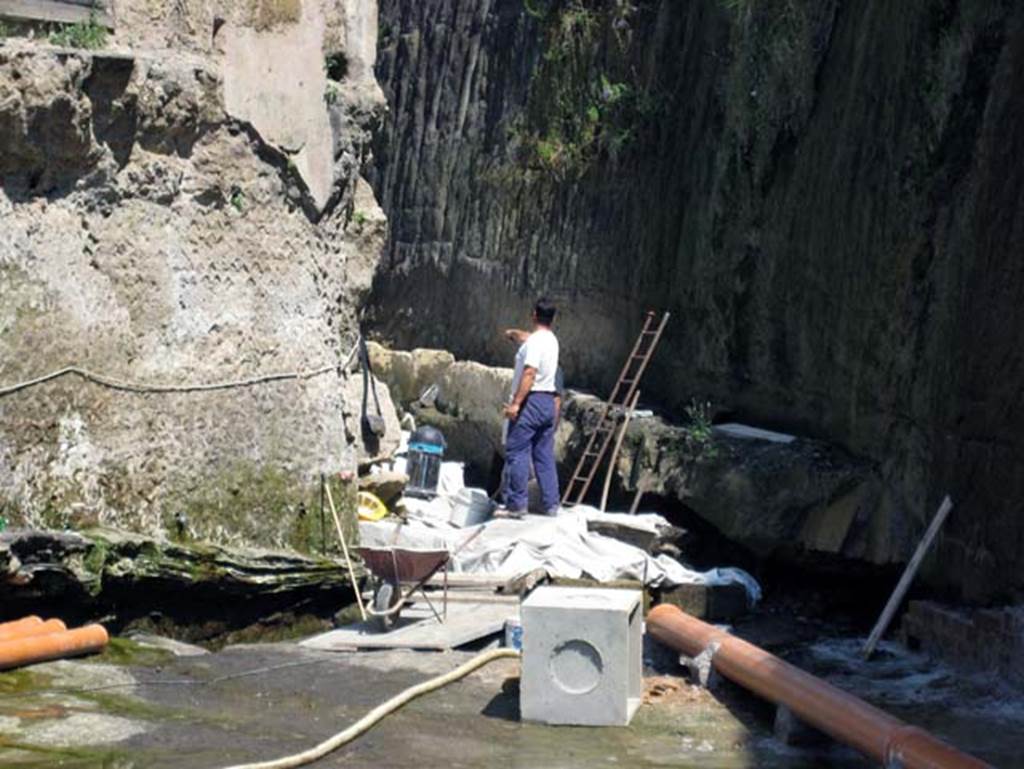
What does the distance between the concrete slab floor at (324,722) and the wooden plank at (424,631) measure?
1.15ft

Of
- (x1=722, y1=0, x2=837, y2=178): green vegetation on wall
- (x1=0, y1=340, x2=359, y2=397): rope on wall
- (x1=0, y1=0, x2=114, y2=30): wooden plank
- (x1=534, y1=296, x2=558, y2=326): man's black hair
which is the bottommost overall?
(x1=0, y1=340, x2=359, y2=397): rope on wall

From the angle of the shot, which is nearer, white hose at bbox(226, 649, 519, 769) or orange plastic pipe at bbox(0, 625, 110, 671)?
white hose at bbox(226, 649, 519, 769)

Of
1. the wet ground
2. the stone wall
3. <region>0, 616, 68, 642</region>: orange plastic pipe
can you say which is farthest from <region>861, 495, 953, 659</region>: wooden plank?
<region>0, 616, 68, 642</region>: orange plastic pipe

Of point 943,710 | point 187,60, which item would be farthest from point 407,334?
point 943,710

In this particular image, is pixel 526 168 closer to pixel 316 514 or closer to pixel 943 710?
pixel 316 514

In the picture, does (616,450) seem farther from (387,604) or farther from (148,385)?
(148,385)

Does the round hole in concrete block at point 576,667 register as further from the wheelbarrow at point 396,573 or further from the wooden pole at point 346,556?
the wooden pole at point 346,556

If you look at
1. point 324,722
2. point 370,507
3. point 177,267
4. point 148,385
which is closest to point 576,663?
point 324,722

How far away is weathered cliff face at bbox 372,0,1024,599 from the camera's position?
→ 35.4ft

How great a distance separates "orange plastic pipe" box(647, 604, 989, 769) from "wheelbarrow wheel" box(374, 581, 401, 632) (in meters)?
1.53

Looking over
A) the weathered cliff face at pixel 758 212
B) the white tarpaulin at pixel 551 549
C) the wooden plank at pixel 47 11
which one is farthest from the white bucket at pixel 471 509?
the wooden plank at pixel 47 11

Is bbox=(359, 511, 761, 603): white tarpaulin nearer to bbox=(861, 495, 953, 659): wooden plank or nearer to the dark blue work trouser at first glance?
the dark blue work trouser

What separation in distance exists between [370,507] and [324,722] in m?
4.34

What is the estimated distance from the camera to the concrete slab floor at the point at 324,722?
7738mm
